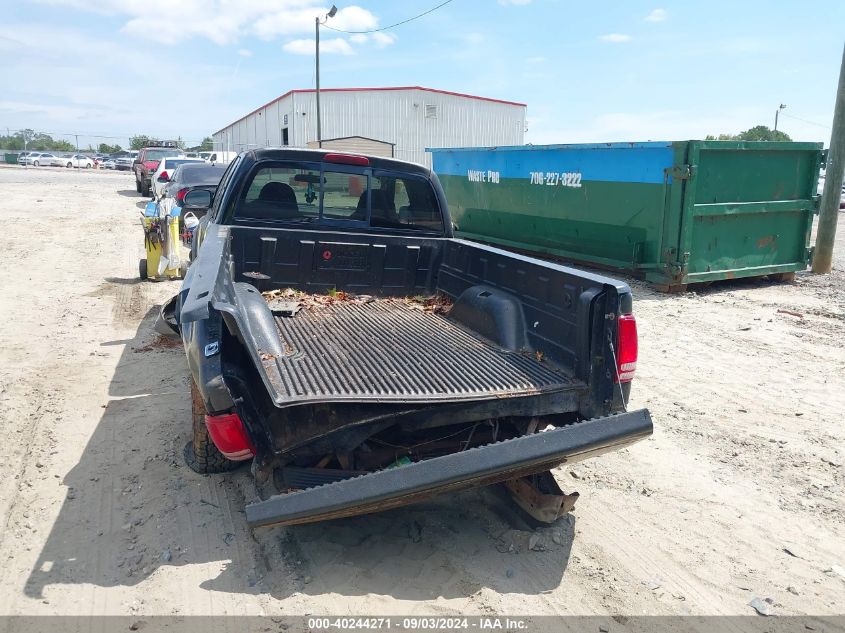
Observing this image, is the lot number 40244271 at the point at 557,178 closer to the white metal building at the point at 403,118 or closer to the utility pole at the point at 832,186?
the utility pole at the point at 832,186

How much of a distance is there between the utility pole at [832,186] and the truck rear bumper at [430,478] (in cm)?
1024

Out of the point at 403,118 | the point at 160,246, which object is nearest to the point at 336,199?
the point at 160,246

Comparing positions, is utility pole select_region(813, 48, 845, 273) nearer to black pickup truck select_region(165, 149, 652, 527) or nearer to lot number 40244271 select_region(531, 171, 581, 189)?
lot number 40244271 select_region(531, 171, 581, 189)

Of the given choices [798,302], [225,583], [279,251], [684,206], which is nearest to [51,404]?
[279,251]

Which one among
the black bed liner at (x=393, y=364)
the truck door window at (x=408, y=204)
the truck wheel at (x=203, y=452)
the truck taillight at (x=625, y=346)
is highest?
the truck door window at (x=408, y=204)

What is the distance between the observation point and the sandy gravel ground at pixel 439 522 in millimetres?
3229

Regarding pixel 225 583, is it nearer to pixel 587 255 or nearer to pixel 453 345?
pixel 453 345

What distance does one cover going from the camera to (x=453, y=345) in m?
4.33

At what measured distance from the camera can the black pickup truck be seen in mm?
3139

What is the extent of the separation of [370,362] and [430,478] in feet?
3.39

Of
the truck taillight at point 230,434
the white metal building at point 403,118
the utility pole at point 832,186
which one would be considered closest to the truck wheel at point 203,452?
the truck taillight at point 230,434

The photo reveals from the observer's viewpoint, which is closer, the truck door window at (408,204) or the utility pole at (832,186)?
the truck door window at (408,204)

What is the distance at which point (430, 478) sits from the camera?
9.76 ft

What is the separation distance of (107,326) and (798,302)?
28.4 feet
